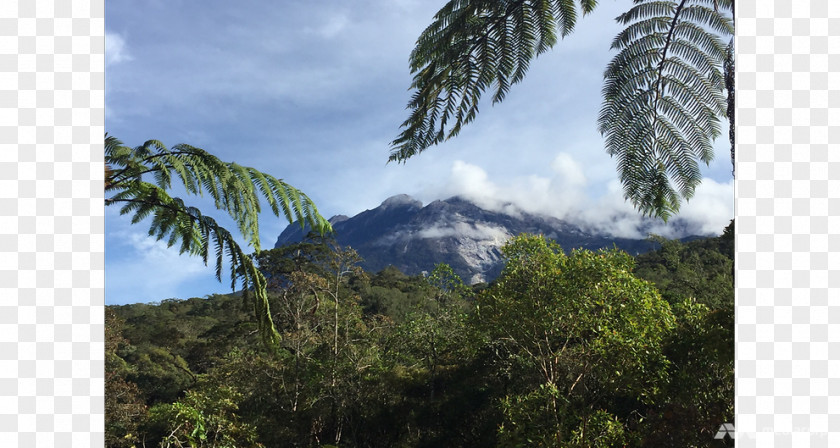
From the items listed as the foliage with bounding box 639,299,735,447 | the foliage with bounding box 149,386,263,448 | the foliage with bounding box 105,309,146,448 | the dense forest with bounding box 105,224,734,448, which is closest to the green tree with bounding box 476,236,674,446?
the dense forest with bounding box 105,224,734,448

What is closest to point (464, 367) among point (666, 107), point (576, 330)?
point (576, 330)

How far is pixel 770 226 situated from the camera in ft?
5.60

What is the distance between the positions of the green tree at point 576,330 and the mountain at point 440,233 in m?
72.5

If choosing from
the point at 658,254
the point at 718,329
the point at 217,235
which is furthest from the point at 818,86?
the point at 658,254

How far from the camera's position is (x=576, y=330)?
604 centimetres

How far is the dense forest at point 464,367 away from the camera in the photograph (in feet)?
18.3

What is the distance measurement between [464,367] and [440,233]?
8607cm

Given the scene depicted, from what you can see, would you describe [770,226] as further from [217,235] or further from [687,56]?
[217,235]

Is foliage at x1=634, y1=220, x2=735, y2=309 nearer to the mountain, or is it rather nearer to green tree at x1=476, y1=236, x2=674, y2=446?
green tree at x1=476, y1=236, x2=674, y2=446

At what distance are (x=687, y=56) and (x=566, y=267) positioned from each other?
4.56 metres

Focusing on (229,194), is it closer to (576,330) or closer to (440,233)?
(576,330)

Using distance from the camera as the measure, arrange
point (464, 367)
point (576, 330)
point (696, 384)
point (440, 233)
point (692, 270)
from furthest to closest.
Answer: point (440, 233), point (692, 270), point (464, 367), point (576, 330), point (696, 384)

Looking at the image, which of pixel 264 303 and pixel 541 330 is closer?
pixel 264 303

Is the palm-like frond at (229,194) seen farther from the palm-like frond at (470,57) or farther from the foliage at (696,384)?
the foliage at (696,384)
